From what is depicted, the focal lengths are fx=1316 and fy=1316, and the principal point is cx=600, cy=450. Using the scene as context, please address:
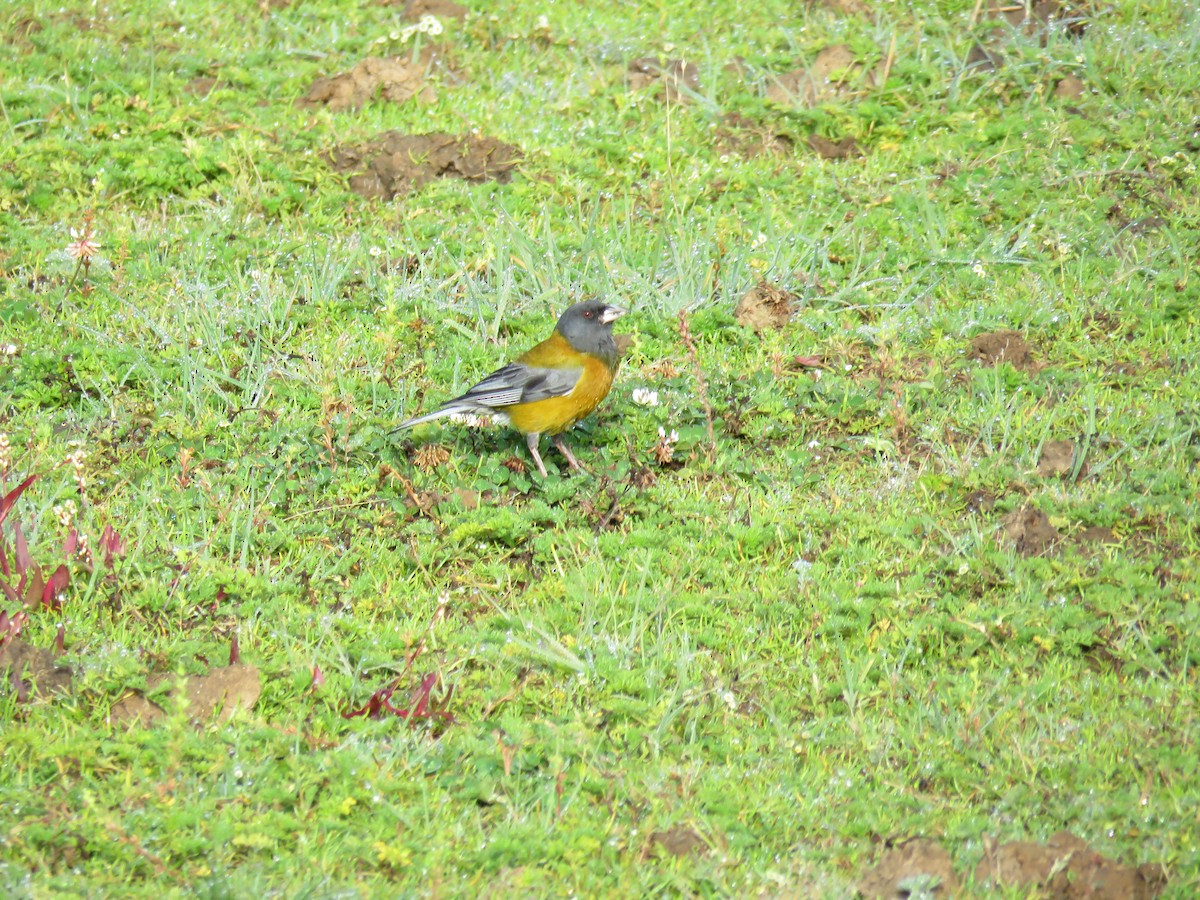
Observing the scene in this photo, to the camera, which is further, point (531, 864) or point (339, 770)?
point (339, 770)

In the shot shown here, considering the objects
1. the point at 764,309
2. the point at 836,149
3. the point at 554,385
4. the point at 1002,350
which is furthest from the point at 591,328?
the point at 836,149

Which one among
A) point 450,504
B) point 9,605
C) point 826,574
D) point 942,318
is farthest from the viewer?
point 942,318

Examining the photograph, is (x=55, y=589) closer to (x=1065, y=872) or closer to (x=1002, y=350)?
(x=1065, y=872)

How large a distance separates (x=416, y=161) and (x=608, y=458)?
3.23m

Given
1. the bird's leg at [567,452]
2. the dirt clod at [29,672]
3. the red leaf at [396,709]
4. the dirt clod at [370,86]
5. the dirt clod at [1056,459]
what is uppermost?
the dirt clod at [370,86]

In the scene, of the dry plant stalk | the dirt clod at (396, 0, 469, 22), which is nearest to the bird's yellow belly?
the dry plant stalk

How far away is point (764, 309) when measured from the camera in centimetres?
755

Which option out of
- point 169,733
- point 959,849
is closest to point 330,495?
point 169,733

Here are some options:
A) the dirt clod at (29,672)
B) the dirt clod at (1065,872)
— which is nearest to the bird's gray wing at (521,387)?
the dirt clod at (29,672)

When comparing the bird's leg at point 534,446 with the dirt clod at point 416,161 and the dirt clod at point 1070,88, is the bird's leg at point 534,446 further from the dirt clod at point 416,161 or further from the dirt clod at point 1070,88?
the dirt clod at point 1070,88

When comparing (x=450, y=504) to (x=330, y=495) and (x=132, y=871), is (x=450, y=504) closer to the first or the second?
(x=330, y=495)

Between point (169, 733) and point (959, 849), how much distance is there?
2.65m

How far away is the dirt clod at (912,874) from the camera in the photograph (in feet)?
13.0

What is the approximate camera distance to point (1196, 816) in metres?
4.23
